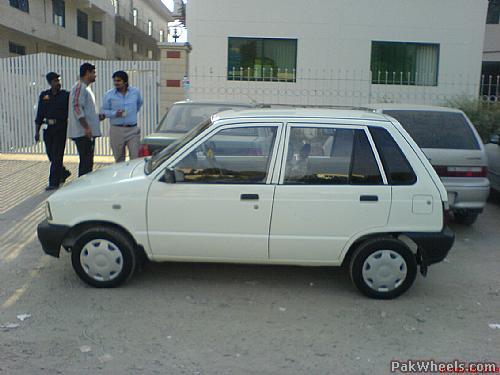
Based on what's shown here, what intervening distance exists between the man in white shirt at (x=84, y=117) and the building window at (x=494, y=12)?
21.4 metres

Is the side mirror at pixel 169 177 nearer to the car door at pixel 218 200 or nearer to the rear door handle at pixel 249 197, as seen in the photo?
the car door at pixel 218 200

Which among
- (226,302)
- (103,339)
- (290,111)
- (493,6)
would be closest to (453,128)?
(290,111)

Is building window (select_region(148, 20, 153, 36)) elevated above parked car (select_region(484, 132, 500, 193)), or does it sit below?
above

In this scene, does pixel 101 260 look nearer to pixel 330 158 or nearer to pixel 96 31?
pixel 330 158

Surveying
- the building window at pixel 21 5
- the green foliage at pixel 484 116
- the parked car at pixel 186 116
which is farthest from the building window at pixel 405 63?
the building window at pixel 21 5

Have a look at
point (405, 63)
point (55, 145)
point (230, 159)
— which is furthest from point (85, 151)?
point (405, 63)

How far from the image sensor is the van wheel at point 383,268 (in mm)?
4340

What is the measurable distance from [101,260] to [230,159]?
144cm

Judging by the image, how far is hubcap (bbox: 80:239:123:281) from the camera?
14.5 feet

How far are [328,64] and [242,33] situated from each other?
8.92ft

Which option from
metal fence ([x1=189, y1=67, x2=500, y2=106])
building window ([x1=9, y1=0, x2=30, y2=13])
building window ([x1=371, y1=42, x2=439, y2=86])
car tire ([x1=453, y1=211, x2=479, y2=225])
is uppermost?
building window ([x1=9, y1=0, x2=30, y2=13])

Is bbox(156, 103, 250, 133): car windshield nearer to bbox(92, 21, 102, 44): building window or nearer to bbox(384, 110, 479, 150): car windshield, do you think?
bbox(384, 110, 479, 150): car windshield

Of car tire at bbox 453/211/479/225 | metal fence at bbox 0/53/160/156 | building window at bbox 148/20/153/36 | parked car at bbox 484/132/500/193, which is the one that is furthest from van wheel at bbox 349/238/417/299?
building window at bbox 148/20/153/36

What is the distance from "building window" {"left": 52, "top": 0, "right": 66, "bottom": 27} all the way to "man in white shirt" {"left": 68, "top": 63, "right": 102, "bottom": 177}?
2227 centimetres
